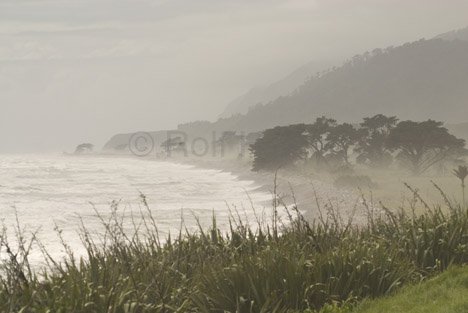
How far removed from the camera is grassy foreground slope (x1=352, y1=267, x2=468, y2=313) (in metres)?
6.88

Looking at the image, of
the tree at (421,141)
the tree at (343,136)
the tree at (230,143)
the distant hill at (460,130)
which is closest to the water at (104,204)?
the tree at (343,136)

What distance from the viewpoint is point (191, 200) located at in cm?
4481

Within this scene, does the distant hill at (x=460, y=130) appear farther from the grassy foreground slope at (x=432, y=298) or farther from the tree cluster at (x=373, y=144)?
the grassy foreground slope at (x=432, y=298)

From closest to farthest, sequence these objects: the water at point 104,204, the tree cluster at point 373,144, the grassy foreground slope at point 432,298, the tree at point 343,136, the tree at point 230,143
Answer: the grassy foreground slope at point 432,298 < the water at point 104,204 < the tree cluster at point 373,144 < the tree at point 343,136 < the tree at point 230,143

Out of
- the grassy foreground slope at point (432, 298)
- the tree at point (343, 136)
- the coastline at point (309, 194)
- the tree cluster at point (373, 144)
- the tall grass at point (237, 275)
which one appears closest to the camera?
the tall grass at point (237, 275)

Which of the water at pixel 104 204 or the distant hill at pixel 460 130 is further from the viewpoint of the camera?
the distant hill at pixel 460 130

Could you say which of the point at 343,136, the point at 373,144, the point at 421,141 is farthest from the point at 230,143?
the point at 421,141

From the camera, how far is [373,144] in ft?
208

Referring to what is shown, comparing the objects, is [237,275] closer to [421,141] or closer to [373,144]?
[421,141]

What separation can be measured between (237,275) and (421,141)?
49.9 meters

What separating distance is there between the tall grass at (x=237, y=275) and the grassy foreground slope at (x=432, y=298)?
362mm

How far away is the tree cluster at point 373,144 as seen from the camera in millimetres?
54906

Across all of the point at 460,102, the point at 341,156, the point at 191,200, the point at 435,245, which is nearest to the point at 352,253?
the point at 435,245

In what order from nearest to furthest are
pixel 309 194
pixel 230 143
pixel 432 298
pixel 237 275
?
1. pixel 432 298
2. pixel 237 275
3. pixel 309 194
4. pixel 230 143
